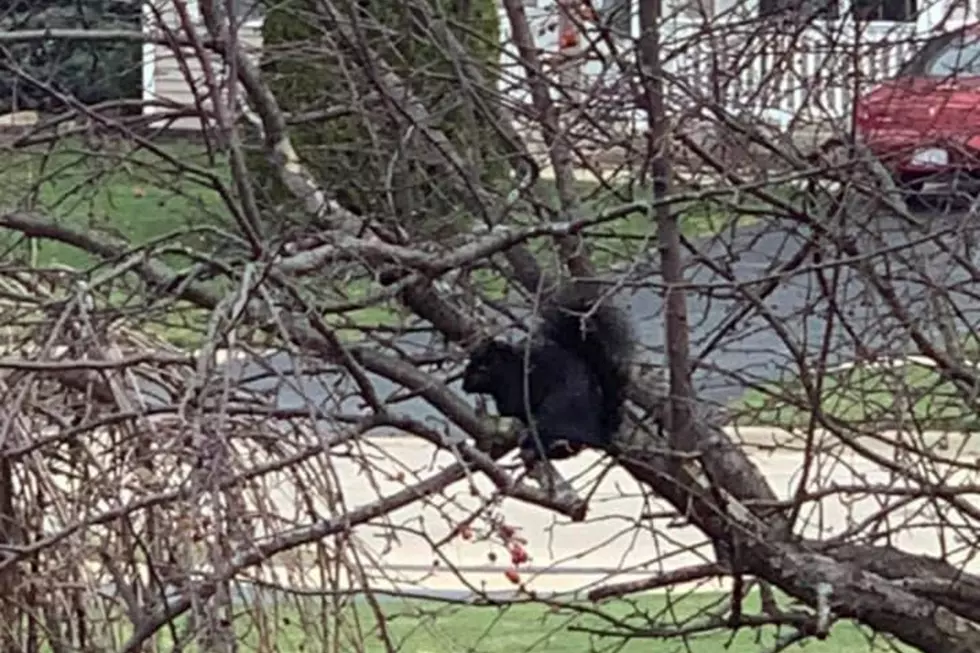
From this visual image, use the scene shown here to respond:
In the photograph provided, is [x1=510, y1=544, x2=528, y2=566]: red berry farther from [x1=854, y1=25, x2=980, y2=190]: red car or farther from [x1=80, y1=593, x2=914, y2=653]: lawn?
[x1=854, y1=25, x2=980, y2=190]: red car

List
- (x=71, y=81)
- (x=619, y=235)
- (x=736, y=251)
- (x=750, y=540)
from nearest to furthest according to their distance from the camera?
(x=750, y=540)
(x=619, y=235)
(x=736, y=251)
(x=71, y=81)

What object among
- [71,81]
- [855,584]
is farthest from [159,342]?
[71,81]

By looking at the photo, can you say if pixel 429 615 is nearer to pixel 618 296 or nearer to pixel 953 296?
pixel 618 296

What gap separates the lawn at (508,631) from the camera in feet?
14.4

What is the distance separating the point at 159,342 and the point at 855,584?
1574 millimetres

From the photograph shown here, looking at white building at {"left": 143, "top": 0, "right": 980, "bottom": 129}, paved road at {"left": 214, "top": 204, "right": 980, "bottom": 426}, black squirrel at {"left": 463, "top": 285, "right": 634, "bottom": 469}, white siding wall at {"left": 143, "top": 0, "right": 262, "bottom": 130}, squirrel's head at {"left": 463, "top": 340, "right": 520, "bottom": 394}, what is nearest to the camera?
black squirrel at {"left": 463, "top": 285, "right": 634, "bottom": 469}

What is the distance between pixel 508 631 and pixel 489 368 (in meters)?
3.93

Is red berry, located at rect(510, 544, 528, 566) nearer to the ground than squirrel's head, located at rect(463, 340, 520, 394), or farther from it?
nearer to the ground

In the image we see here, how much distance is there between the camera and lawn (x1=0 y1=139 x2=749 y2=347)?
13.0 feet

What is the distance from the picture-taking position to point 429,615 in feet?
15.1

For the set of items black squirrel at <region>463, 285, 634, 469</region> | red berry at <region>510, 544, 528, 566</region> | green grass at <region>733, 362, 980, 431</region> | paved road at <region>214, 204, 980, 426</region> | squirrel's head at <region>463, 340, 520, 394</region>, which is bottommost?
red berry at <region>510, 544, 528, 566</region>

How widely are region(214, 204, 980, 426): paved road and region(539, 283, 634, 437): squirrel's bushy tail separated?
15 cm

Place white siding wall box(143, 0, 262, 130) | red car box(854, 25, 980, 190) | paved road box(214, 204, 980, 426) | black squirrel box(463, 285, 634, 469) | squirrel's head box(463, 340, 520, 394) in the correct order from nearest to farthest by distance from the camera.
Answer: black squirrel box(463, 285, 634, 469) → squirrel's head box(463, 340, 520, 394) → white siding wall box(143, 0, 262, 130) → paved road box(214, 204, 980, 426) → red car box(854, 25, 980, 190)

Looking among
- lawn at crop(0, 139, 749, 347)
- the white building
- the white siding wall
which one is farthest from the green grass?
the white siding wall
